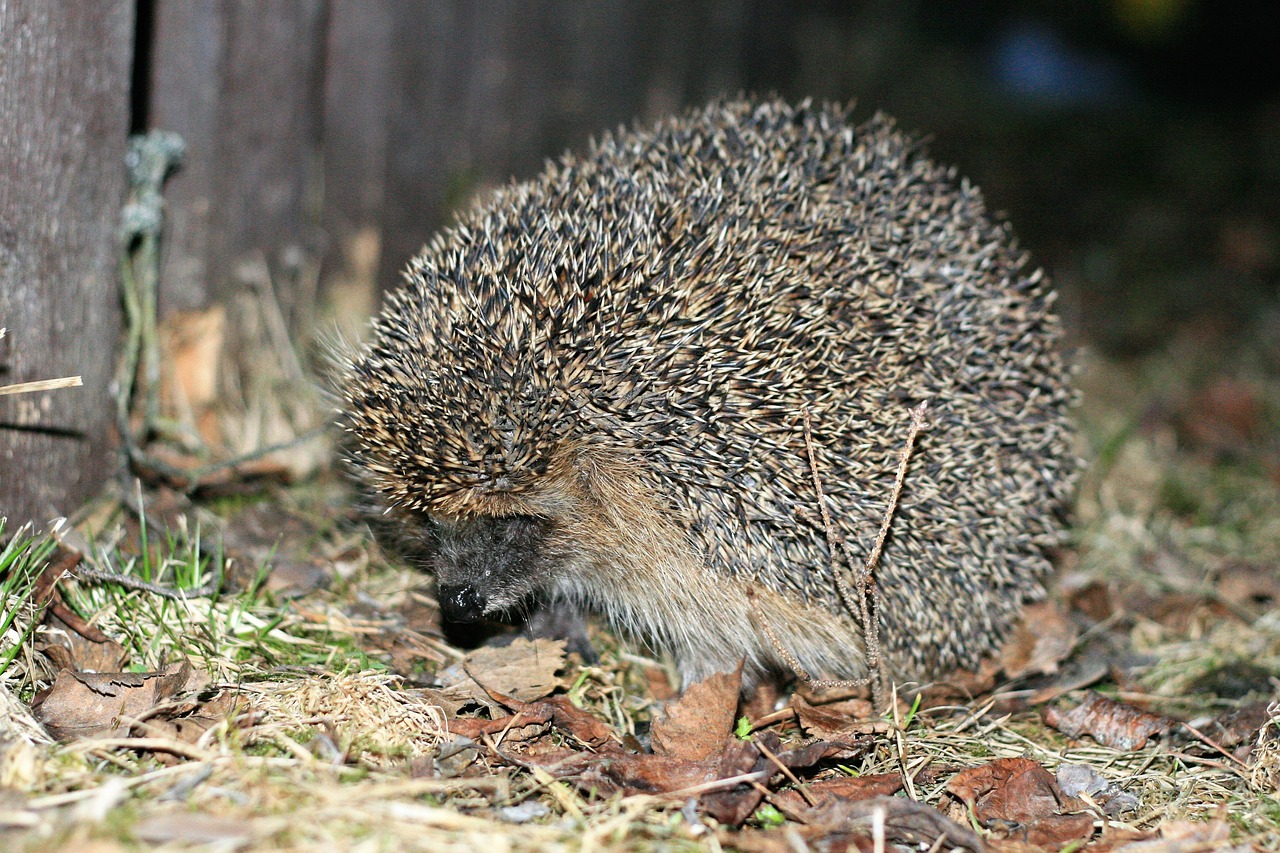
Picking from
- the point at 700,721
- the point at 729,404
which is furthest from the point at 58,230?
the point at 700,721

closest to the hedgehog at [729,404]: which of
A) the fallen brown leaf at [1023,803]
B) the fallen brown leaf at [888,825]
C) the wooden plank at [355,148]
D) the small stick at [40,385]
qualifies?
the fallen brown leaf at [1023,803]

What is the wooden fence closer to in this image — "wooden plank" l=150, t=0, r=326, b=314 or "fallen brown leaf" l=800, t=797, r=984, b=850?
"wooden plank" l=150, t=0, r=326, b=314

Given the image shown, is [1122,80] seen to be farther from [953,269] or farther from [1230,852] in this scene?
[1230,852]

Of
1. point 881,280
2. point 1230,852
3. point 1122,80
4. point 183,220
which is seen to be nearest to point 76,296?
point 183,220

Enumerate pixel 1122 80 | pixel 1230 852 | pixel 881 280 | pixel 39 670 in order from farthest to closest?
pixel 1122 80
pixel 881 280
pixel 39 670
pixel 1230 852

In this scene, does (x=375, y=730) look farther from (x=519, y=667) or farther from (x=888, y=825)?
(x=888, y=825)

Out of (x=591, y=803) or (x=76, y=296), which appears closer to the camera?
(x=591, y=803)
